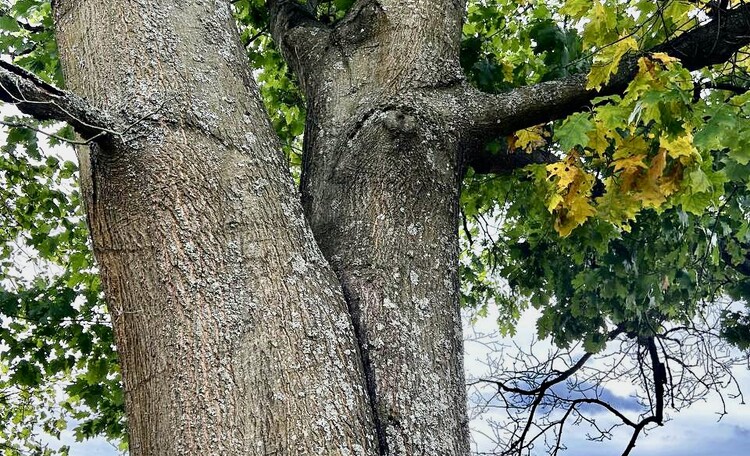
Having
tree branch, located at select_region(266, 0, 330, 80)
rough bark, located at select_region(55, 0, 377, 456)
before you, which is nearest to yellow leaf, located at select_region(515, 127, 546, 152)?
tree branch, located at select_region(266, 0, 330, 80)

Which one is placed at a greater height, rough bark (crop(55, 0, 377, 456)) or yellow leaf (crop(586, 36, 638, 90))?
yellow leaf (crop(586, 36, 638, 90))

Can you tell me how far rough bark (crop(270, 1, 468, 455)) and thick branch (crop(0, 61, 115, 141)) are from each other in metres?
0.82

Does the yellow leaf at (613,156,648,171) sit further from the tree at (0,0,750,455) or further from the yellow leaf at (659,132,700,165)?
the yellow leaf at (659,132,700,165)

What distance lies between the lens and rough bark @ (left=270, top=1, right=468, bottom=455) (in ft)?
6.32

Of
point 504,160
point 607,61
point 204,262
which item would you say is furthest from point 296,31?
point 204,262

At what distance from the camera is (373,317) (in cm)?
202

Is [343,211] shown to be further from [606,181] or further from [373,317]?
[606,181]

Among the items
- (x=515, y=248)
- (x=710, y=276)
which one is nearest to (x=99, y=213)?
(x=515, y=248)

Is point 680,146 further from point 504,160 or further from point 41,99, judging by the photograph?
point 41,99

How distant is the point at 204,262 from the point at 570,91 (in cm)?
166

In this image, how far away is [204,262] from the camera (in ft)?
5.91

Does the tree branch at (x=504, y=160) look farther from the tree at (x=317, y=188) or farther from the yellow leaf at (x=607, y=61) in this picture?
the yellow leaf at (x=607, y=61)

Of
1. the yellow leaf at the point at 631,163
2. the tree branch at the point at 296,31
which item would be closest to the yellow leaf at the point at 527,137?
the yellow leaf at the point at 631,163

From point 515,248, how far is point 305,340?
12.4ft
